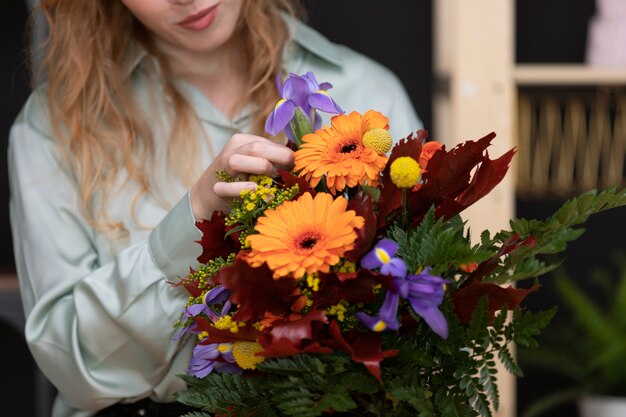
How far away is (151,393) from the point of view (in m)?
1.47

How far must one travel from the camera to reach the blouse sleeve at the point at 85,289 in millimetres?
1376

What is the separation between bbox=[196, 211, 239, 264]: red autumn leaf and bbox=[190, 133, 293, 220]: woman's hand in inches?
2.2

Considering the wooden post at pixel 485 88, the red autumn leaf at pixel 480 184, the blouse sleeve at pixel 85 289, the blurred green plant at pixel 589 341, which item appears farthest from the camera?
the blurred green plant at pixel 589 341

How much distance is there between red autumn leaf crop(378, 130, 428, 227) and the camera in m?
0.96

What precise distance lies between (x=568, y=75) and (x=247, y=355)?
138 centimetres

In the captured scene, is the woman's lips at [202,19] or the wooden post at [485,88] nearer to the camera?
the woman's lips at [202,19]

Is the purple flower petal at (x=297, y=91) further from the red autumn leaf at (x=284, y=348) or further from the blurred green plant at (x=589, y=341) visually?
the blurred green plant at (x=589, y=341)

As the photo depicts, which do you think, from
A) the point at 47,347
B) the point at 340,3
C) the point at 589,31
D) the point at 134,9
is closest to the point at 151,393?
the point at 47,347

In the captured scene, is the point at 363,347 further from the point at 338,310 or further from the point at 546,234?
the point at 546,234

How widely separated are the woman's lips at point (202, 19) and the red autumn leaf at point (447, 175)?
22.6 inches

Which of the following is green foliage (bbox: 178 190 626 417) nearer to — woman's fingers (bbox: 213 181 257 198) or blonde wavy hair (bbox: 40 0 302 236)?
woman's fingers (bbox: 213 181 257 198)

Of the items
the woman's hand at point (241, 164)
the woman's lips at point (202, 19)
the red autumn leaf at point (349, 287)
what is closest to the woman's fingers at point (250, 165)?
the woman's hand at point (241, 164)

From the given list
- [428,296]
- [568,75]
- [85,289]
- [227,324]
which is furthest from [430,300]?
[568,75]

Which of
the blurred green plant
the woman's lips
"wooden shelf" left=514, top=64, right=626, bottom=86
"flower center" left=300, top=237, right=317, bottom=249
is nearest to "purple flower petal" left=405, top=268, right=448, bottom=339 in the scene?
"flower center" left=300, top=237, right=317, bottom=249
